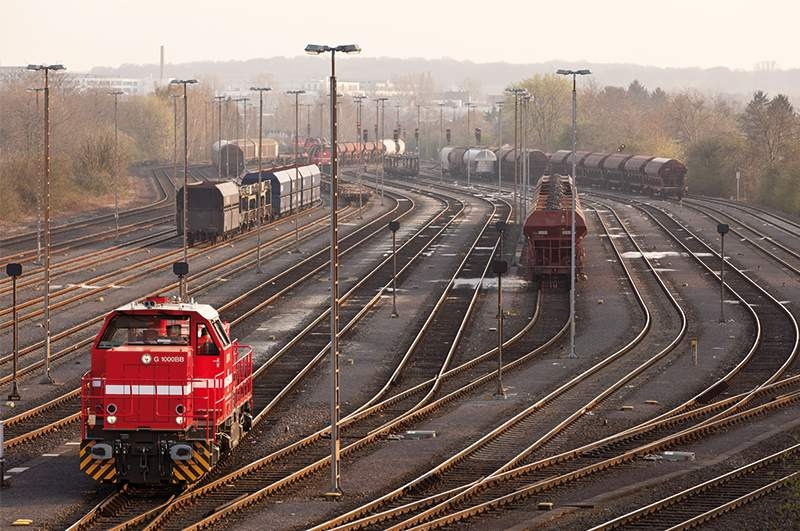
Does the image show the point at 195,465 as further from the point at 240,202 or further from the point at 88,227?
the point at 88,227

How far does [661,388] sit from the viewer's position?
38.0m

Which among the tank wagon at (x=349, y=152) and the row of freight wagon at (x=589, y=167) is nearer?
the row of freight wagon at (x=589, y=167)

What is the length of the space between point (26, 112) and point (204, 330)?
11930 centimetres

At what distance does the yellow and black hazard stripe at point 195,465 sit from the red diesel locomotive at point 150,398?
0.7 inches

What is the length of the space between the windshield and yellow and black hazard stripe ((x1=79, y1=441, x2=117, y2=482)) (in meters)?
1.78

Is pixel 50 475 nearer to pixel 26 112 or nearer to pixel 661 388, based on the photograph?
pixel 661 388

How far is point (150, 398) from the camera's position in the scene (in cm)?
2461

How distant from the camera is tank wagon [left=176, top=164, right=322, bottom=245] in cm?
8019

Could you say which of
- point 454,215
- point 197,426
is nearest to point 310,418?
point 197,426

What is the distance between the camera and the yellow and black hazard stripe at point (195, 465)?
24.5 meters

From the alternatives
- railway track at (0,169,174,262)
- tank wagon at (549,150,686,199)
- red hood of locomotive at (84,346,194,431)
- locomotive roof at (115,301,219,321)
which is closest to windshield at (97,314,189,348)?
locomotive roof at (115,301,219,321)

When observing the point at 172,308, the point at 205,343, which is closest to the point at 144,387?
the point at 205,343

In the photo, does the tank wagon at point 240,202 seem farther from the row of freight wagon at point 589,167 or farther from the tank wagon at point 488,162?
the tank wagon at point 488,162

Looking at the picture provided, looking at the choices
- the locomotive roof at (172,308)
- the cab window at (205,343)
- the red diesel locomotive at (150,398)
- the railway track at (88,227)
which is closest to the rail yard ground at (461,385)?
the red diesel locomotive at (150,398)
